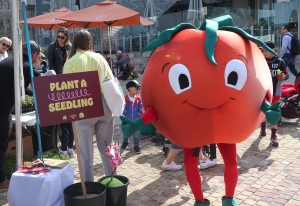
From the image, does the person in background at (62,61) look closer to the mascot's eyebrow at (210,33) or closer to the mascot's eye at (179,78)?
the mascot's eyebrow at (210,33)

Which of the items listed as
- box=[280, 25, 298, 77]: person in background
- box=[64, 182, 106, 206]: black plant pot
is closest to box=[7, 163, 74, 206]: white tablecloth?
box=[64, 182, 106, 206]: black plant pot

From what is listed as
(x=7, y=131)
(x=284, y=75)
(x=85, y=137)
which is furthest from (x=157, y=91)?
(x=284, y=75)

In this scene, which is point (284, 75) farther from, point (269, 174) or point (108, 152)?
point (108, 152)

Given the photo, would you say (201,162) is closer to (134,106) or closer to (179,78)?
(134,106)

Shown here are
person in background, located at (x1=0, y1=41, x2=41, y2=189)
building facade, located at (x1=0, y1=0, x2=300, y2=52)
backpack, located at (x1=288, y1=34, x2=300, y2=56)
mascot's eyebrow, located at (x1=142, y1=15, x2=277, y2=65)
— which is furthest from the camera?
building facade, located at (x1=0, y1=0, x2=300, y2=52)

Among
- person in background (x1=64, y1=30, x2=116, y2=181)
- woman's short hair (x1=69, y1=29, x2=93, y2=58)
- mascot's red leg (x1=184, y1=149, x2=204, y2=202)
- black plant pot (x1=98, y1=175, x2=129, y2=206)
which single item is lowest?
black plant pot (x1=98, y1=175, x2=129, y2=206)

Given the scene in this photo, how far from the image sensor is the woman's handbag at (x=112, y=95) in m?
3.99

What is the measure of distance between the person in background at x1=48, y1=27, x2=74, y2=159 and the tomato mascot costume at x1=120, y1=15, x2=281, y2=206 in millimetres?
2916

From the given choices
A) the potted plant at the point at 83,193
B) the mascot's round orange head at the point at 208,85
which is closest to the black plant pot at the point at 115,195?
the potted plant at the point at 83,193

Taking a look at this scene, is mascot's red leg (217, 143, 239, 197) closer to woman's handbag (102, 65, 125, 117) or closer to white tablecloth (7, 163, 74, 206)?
woman's handbag (102, 65, 125, 117)

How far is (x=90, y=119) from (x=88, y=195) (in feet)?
2.98

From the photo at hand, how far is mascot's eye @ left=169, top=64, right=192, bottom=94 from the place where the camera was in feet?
10.3

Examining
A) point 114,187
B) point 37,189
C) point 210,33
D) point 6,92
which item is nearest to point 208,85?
point 210,33

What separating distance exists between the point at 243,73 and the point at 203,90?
0.40 m
